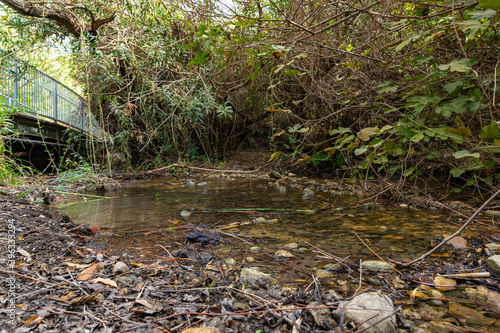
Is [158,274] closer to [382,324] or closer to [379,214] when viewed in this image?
[382,324]

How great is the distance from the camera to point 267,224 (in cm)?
235

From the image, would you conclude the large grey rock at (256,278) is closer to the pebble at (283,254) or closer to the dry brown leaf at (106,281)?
the pebble at (283,254)

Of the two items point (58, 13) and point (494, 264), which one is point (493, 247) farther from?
point (58, 13)

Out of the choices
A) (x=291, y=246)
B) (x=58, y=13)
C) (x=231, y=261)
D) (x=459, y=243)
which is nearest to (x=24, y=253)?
(x=231, y=261)

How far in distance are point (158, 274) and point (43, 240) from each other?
0.88 metres

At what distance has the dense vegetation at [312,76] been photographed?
2.02m

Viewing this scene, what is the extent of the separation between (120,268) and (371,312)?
3.84ft

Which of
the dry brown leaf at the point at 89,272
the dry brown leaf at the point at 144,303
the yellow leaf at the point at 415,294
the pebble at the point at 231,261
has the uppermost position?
the yellow leaf at the point at 415,294

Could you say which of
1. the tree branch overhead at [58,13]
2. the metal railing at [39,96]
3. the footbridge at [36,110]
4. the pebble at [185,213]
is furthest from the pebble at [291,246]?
the tree branch overhead at [58,13]

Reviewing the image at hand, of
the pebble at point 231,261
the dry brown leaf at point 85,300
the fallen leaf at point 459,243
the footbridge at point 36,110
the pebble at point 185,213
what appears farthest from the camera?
the footbridge at point 36,110

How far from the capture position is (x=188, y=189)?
4.43 metres

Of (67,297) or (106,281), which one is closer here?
(67,297)

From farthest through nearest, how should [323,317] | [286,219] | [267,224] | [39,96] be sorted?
1. [39,96]
2. [286,219]
3. [267,224]
4. [323,317]

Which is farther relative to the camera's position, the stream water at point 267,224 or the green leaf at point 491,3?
the stream water at point 267,224
